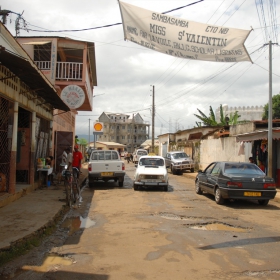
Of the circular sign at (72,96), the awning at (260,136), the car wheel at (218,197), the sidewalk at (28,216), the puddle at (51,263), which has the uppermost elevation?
the circular sign at (72,96)

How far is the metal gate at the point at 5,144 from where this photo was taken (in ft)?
33.6

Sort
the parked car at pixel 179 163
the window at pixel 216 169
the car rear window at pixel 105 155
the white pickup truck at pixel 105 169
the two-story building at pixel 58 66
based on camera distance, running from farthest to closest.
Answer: the parked car at pixel 179 163
the two-story building at pixel 58 66
the car rear window at pixel 105 155
the white pickup truck at pixel 105 169
the window at pixel 216 169

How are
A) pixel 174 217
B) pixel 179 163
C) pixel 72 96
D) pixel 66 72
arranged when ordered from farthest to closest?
pixel 179 163 < pixel 66 72 < pixel 72 96 < pixel 174 217

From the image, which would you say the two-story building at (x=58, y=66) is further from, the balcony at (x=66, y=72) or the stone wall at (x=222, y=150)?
the stone wall at (x=222, y=150)

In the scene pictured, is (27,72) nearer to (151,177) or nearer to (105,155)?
(151,177)

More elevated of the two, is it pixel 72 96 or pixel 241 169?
pixel 72 96

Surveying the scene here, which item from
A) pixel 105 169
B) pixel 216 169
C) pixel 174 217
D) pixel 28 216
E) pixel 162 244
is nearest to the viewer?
pixel 162 244

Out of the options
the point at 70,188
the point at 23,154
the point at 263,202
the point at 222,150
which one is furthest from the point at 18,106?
the point at 222,150

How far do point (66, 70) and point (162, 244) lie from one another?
16.4m

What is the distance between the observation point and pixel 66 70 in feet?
68.1

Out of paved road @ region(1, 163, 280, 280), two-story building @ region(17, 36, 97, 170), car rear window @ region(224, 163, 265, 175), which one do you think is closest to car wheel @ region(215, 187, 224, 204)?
paved road @ region(1, 163, 280, 280)

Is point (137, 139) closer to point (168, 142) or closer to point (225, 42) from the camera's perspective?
point (168, 142)

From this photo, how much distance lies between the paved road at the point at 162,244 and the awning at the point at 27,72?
3994 millimetres

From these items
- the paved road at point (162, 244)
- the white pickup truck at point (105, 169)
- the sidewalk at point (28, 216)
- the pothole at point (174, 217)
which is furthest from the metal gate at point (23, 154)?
the pothole at point (174, 217)
